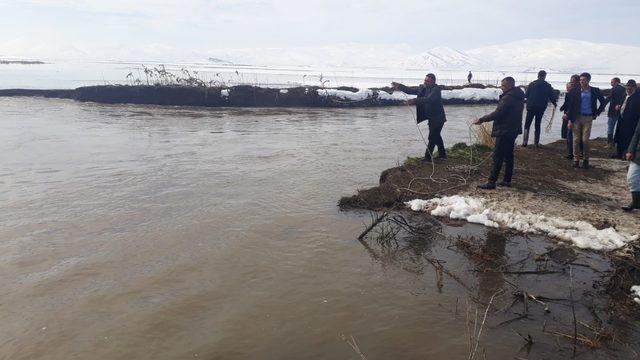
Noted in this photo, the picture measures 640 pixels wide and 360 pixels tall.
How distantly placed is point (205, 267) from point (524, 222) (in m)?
4.02

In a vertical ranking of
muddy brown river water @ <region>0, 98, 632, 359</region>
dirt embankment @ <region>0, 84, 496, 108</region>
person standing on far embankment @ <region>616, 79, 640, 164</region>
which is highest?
dirt embankment @ <region>0, 84, 496, 108</region>

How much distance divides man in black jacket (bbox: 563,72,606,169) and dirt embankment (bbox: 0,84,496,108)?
52.0 ft

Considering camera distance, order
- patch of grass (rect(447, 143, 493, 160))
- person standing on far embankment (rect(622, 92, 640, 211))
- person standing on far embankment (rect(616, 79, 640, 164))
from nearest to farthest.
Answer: person standing on far embankment (rect(622, 92, 640, 211))
person standing on far embankment (rect(616, 79, 640, 164))
patch of grass (rect(447, 143, 493, 160))

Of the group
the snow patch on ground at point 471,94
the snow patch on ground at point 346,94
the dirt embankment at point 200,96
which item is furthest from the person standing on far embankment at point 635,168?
the snow patch on ground at point 471,94

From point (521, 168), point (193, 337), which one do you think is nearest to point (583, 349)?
point (193, 337)

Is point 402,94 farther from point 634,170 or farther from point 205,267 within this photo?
point 205,267

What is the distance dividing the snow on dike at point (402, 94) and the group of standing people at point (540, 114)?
14154mm

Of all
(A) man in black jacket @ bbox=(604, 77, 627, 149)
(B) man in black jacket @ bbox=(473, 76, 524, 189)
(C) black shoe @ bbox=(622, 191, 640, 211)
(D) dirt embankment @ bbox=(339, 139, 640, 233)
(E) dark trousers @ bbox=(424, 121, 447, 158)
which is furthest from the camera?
(A) man in black jacket @ bbox=(604, 77, 627, 149)

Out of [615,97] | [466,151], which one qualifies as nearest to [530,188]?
[466,151]

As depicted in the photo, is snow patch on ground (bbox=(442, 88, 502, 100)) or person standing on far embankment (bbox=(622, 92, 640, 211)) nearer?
person standing on far embankment (bbox=(622, 92, 640, 211))

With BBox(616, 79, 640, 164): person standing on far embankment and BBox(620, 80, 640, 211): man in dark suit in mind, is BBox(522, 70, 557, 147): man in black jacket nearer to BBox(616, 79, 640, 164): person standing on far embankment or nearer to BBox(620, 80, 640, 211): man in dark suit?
BBox(616, 79, 640, 164): person standing on far embankment

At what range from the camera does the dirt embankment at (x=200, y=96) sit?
22859 mm

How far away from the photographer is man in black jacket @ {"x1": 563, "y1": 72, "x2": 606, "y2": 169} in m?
8.38

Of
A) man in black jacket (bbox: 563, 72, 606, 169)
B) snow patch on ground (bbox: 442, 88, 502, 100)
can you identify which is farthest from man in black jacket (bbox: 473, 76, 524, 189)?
snow patch on ground (bbox: 442, 88, 502, 100)
